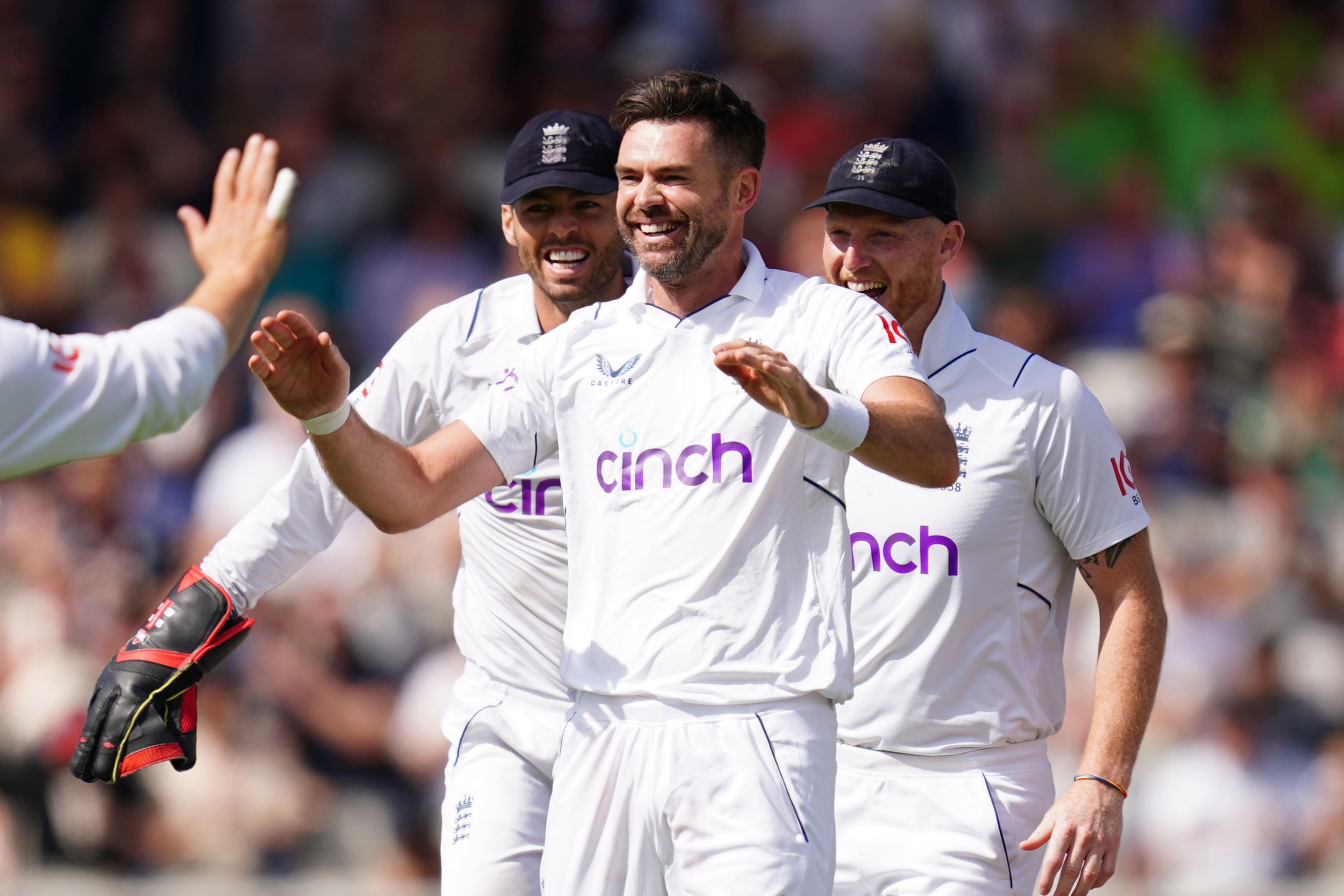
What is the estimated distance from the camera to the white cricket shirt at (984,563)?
4797mm

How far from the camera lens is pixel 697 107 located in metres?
4.38

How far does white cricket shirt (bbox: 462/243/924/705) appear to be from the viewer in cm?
410

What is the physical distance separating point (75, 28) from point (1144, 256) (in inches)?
287

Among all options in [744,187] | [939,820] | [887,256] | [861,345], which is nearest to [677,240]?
[744,187]

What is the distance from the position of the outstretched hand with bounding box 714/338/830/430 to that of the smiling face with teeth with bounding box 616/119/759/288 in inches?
25.8

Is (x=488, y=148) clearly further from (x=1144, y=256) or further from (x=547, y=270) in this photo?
(x=547, y=270)

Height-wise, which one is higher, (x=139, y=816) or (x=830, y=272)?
(x=830, y=272)

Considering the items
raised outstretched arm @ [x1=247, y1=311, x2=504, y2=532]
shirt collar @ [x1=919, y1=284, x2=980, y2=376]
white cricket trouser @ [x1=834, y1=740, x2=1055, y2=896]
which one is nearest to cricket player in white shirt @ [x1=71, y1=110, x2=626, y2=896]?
raised outstretched arm @ [x1=247, y1=311, x2=504, y2=532]

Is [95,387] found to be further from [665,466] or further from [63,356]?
[665,466]

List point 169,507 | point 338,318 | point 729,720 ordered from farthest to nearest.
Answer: point 338,318 < point 169,507 < point 729,720

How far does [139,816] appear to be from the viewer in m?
8.97

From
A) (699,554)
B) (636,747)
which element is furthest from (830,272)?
(636,747)

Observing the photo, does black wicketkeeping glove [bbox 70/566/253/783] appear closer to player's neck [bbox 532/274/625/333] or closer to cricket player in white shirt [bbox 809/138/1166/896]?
player's neck [bbox 532/274/625/333]

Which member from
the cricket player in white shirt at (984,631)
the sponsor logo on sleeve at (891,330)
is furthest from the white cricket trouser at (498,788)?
the sponsor logo on sleeve at (891,330)
